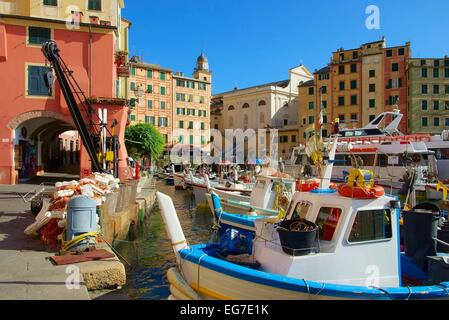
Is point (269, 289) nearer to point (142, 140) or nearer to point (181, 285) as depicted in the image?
point (181, 285)

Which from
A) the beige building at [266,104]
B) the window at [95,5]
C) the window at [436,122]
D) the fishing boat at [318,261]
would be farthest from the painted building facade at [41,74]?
the window at [436,122]

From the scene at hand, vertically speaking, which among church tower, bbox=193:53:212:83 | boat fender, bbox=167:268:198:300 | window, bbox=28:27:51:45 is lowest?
boat fender, bbox=167:268:198:300

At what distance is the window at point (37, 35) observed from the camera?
2355 centimetres

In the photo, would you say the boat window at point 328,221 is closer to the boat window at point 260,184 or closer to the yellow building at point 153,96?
the boat window at point 260,184

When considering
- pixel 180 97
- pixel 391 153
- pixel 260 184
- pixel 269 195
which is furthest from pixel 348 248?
pixel 180 97

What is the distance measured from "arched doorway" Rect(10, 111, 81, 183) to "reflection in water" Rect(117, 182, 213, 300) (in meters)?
9.01

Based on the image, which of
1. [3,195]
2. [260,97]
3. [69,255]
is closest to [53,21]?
[3,195]

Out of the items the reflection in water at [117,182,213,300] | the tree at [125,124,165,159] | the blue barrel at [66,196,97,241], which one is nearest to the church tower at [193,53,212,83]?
the tree at [125,124,165,159]

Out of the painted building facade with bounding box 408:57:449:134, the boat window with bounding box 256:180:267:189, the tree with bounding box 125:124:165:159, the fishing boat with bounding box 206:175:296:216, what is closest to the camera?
the fishing boat with bounding box 206:175:296:216

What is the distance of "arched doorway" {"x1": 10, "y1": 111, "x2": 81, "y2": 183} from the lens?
77.5 feet

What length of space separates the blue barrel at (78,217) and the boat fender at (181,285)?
2.69m

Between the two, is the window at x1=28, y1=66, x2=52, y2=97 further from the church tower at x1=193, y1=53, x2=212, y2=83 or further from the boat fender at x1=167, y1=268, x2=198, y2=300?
the church tower at x1=193, y1=53, x2=212, y2=83

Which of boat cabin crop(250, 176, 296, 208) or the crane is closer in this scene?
boat cabin crop(250, 176, 296, 208)

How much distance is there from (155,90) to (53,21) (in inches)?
1561
